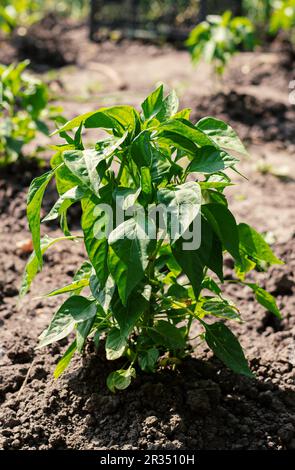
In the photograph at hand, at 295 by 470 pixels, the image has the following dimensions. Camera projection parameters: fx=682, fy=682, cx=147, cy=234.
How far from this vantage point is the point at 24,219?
446 centimetres

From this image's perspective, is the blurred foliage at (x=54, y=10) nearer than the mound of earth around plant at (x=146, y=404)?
No

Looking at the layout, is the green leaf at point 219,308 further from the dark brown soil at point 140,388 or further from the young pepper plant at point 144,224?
the dark brown soil at point 140,388

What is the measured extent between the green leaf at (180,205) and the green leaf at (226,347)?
0.62 m

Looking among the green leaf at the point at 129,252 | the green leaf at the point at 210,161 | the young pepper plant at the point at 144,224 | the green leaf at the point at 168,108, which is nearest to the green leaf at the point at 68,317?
the young pepper plant at the point at 144,224

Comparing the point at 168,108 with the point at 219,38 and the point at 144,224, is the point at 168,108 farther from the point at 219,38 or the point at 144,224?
the point at 219,38

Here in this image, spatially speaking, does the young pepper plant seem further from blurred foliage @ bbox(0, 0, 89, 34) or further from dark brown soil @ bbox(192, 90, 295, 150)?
blurred foliage @ bbox(0, 0, 89, 34)

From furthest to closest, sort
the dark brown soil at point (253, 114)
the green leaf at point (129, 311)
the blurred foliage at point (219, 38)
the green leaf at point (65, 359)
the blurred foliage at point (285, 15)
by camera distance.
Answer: the blurred foliage at point (285, 15) → the blurred foliage at point (219, 38) → the dark brown soil at point (253, 114) → the green leaf at point (65, 359) → the green leaf at point (129, 311)

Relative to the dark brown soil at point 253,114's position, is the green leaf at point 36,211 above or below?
above

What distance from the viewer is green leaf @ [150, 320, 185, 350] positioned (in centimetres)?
250

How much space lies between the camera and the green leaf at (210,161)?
221 cm

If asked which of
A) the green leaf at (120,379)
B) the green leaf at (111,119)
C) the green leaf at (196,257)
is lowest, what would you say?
the green leaf at (120,379)

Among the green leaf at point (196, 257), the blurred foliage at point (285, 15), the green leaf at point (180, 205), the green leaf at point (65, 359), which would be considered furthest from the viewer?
the blurred foliage at point (285, 15)

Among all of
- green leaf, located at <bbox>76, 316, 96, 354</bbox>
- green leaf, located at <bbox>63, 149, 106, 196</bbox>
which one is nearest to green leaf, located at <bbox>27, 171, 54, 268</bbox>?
green leaf, located at <bbox>63, 149, 106, 196</bbox>
